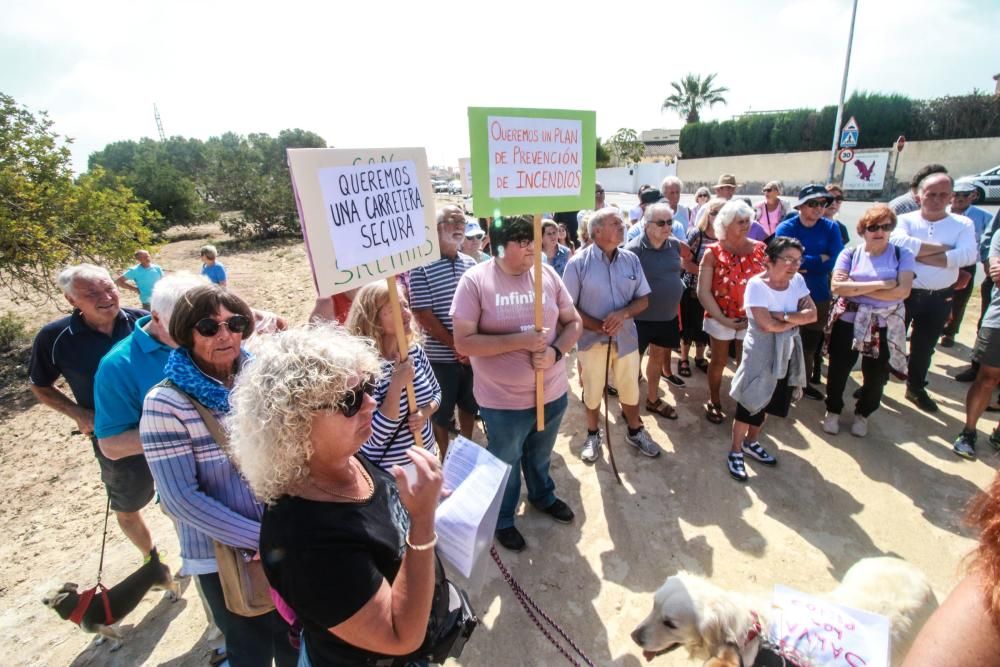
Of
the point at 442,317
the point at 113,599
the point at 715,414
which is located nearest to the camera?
the point at 113,599

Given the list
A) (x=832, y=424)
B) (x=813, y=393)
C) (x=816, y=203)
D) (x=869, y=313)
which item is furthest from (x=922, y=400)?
(x=816, y=203)

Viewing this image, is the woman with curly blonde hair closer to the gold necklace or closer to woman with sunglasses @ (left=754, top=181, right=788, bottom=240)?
the gold necklace

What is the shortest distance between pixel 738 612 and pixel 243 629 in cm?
201

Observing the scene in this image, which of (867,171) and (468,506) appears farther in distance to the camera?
(867,171)

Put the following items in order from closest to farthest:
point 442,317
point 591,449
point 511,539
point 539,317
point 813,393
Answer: point 539,317 → point 511,539 → point 442,317 → point 591,449 → point 813,393

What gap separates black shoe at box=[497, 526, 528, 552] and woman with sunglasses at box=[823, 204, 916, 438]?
10.0 ft

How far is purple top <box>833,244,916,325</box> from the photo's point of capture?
3.74 metres

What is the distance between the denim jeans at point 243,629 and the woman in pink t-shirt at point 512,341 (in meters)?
1.45

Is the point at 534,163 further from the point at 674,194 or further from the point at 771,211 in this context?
the point at 771,211

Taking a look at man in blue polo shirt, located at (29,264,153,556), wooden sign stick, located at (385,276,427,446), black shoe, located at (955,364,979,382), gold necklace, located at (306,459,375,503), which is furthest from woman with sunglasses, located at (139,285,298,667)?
black shoe, located at (955,364,979,382)

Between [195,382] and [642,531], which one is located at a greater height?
[195,382]

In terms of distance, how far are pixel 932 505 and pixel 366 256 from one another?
13.7 feet

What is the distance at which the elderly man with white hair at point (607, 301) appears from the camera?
3543 millimetres

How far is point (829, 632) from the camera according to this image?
1.58 m
